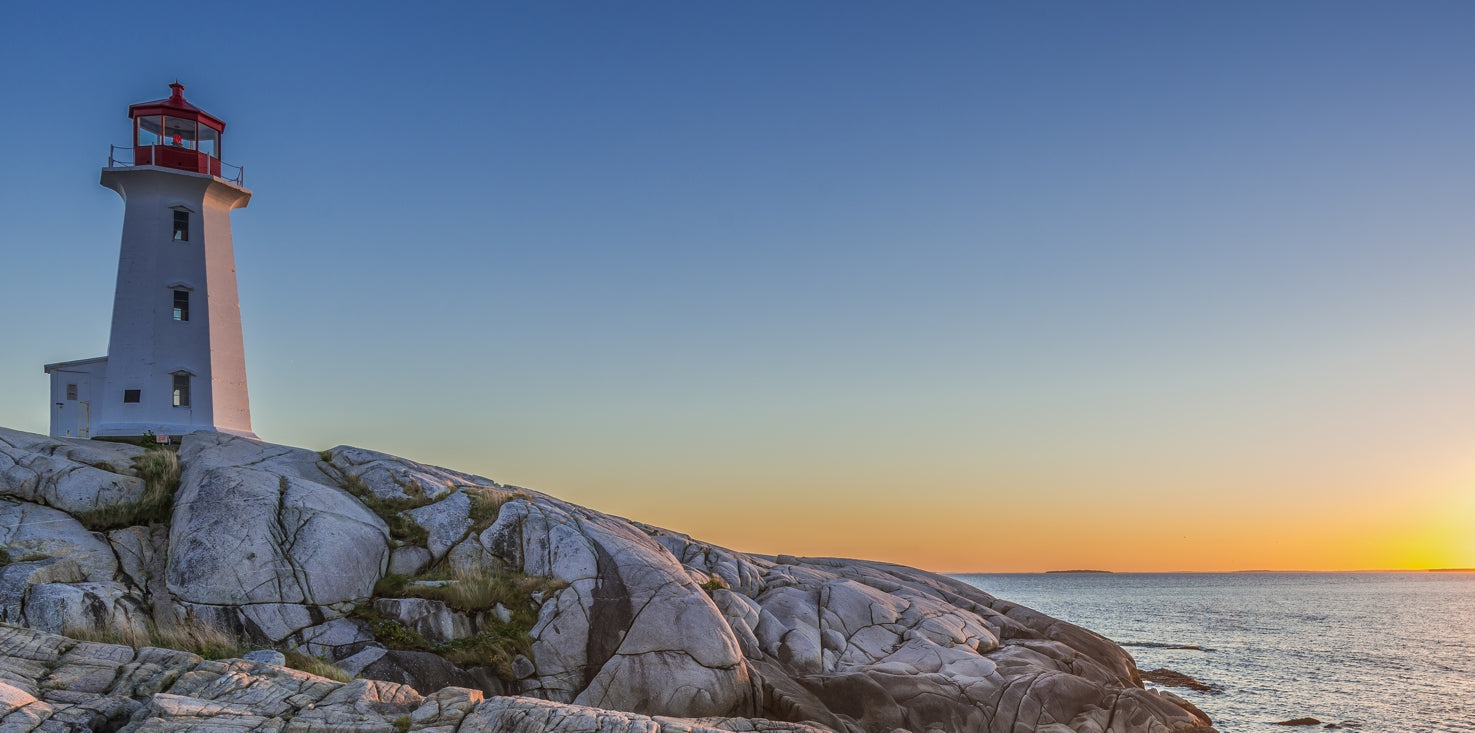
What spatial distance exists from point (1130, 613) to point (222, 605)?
4266 inches

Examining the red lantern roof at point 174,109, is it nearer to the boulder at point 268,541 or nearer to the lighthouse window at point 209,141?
the lighthouse window at point 209,141

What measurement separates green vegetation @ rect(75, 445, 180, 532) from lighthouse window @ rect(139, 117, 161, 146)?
15598 millimetres

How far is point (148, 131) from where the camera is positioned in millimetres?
35000

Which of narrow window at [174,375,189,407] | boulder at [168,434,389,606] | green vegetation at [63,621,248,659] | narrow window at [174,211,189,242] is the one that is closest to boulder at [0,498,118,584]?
boulder at [168,434,389,606]

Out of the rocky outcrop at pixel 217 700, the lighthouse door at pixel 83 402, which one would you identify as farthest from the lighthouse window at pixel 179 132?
the rocky outcrop at pixel 217 700

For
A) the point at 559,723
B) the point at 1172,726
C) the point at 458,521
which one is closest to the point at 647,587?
the point at 458,521

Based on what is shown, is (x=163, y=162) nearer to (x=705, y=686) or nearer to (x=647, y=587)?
(x=647, y=587)

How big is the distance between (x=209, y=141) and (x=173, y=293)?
256 inches

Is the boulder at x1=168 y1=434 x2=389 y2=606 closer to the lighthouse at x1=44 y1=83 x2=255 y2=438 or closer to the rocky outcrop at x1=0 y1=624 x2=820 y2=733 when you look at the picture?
the rocky outcrop at x1=0 y1=624 x2=820 y2=733

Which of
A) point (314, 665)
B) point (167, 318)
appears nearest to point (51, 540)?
point (314, 665)

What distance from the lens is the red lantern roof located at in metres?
34.5

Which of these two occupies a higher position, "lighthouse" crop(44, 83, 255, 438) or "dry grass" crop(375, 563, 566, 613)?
"lighthouse" crop(44, 83, 255, 438)

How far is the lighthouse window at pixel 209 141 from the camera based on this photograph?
35812 millimetres

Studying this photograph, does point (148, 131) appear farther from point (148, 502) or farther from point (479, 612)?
point (479, 612)
